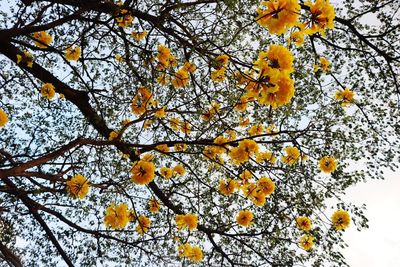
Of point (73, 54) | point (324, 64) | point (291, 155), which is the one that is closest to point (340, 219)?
point (291, 155)

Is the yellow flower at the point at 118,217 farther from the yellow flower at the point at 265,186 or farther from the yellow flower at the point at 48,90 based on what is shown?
the yellow flower at the point at 48,90

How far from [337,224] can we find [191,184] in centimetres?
221

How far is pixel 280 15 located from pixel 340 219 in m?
2.99

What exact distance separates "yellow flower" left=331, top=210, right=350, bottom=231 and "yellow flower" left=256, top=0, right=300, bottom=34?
2896mm

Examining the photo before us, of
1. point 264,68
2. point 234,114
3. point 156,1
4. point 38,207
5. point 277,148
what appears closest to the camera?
point 264,68

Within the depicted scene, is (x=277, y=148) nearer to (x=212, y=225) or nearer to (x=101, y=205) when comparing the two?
(x=212, y=225)


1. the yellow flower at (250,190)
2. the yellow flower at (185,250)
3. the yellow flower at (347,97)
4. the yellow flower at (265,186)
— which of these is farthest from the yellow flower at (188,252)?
the yellow flower at (347,97)

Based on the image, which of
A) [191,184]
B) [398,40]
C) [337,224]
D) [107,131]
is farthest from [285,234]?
[398,40]

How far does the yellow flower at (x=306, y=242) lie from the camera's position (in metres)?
4.36

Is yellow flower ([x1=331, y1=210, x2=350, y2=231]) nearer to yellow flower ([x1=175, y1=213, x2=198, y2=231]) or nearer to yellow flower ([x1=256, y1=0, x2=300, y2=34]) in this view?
yellow flower ([x1=175, y1=213, x2=198, y2=231])

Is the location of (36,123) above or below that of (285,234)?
above

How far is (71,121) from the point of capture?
5871 mm

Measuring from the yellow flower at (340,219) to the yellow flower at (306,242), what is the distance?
40cm

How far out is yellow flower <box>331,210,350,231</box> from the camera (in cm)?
404
